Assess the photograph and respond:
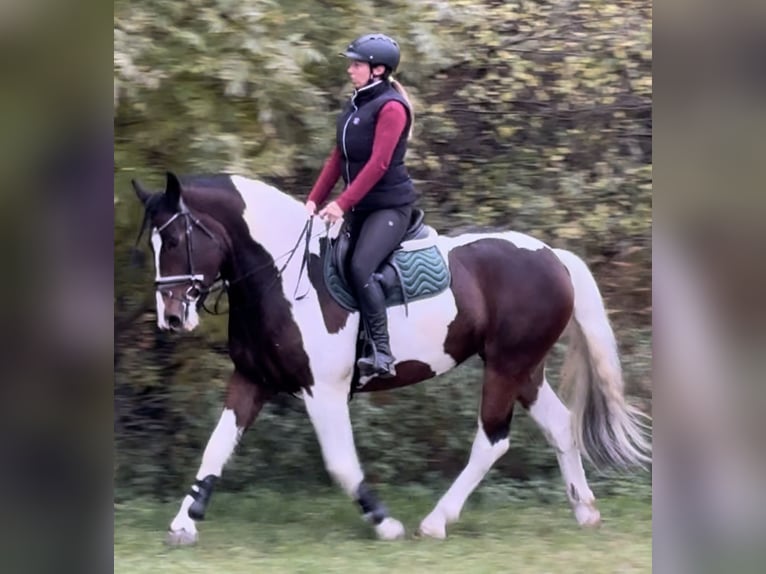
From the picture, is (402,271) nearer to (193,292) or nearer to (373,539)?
(193,292)

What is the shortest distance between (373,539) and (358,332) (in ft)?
3.65

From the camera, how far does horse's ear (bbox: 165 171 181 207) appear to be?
5668mm

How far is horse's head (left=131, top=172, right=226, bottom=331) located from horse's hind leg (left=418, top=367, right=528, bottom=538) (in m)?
1.61

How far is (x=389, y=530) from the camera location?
232 inches

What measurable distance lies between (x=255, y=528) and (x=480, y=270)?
6.05ft

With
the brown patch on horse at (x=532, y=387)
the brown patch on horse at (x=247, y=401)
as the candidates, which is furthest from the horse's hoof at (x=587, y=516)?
the brown patch on horse at (x=247, y=401)

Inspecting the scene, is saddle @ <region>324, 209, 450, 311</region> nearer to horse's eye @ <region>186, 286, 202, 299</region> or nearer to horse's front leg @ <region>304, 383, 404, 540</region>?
horse's front leg @ <region>304, 383, 404, 540</region>

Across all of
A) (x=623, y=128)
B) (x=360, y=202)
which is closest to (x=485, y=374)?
(x=360, y=202)

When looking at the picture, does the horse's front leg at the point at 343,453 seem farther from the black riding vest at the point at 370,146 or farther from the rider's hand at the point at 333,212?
the black riding vest at the point at 370,146

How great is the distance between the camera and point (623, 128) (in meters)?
6.14

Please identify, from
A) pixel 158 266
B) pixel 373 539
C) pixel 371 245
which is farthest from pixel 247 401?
pixel 371 245

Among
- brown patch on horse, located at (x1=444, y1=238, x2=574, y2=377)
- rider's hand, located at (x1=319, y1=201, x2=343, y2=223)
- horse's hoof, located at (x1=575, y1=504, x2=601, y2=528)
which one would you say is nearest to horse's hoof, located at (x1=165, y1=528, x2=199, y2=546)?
brown patch on horse, located at (x1=444, y1=238, x2=574, y2=377)

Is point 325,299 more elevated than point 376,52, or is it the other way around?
point 376,52
